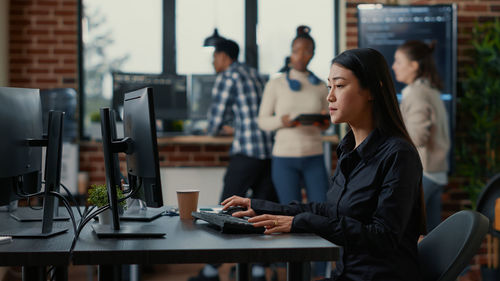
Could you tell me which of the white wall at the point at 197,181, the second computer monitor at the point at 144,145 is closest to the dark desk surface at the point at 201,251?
the second computer monitor at the point at 144,145

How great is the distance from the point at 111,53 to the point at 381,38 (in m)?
2.22

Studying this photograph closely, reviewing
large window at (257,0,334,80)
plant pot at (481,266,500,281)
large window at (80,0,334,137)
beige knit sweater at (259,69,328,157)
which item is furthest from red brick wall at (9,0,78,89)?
plant pot at (481,266,500,281)

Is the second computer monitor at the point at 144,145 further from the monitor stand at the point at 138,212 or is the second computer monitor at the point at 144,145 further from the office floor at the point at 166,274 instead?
the office floor at the point at 166,274

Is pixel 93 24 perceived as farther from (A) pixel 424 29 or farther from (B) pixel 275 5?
(A) pixel 424 29

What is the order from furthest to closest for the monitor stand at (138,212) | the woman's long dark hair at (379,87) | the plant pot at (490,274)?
1. the plant pot at (490,274)
2. the monitor stand at (138,212)
3. the woman's long dark hair at (379,87)

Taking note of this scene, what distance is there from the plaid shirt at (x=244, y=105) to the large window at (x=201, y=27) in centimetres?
116

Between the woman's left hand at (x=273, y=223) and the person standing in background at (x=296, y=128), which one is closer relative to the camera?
the woman's left hand at (x=273, y=223)

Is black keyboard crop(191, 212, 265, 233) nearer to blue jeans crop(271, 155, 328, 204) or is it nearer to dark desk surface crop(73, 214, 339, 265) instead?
dark desk surface crop(73, 214, 339, 265)

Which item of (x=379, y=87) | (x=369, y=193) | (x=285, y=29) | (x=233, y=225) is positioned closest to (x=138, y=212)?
(x=233, y=225)

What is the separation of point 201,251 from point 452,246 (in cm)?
67

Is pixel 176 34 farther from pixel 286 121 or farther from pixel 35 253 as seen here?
pixel 35 253

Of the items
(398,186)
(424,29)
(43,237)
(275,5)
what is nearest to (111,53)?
(275,5)

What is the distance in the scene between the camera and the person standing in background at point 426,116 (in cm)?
315

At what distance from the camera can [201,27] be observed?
4.53m
